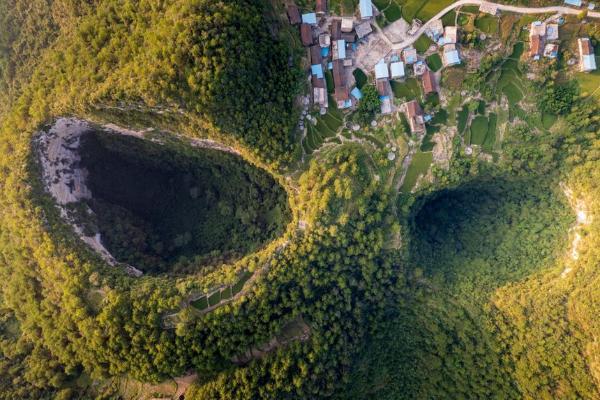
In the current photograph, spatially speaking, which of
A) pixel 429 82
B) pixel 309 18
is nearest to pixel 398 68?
pixel 429 82

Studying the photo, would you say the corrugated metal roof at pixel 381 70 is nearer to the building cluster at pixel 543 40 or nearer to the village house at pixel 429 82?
the village house at pixel 429 82

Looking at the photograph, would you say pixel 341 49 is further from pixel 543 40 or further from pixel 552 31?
pixel 552 31

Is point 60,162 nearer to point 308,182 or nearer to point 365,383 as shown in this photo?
point 308,182

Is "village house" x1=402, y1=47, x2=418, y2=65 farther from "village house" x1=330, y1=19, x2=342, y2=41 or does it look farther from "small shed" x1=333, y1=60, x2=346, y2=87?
"village house" x1=330, y1=19, x2=342, y2=41

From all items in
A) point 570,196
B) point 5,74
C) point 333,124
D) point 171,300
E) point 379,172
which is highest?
point 5,74

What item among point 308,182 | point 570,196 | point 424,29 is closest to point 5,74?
point 308,182

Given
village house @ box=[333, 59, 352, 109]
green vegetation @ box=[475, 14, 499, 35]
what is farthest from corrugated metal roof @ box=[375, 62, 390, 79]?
green vegetation @ box=[475, 14, 499, 35]

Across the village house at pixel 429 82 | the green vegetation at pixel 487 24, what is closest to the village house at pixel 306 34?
the village house at pixel 429 82
